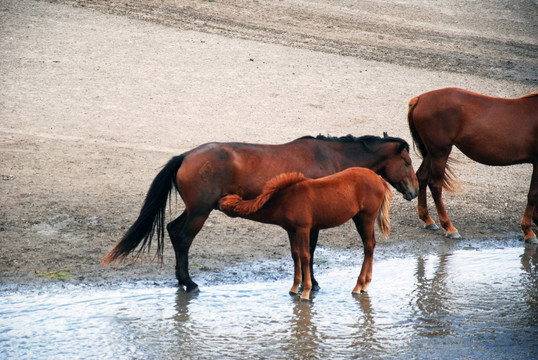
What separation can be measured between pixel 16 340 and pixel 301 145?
3087mm

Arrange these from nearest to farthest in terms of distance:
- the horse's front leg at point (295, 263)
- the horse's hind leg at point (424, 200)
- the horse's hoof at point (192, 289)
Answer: the horse's front leg at point (295, 263)
the horse's hoof at point (192, 289)
the horse's hind leg at point (424, 200)

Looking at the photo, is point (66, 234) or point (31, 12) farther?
point (31, 12)

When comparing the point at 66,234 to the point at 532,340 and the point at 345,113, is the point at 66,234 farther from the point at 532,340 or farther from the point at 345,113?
the point at 345,113

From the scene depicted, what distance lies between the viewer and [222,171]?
616 cm

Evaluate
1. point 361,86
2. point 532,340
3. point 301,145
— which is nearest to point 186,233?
point 301,145

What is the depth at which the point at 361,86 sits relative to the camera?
12797mm

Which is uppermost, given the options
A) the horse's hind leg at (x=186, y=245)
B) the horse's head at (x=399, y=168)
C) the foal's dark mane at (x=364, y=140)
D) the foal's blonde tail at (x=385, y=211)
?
the foal's dark mane at (x=364, y=140)

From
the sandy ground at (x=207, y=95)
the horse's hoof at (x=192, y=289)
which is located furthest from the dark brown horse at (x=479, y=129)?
the horse's hoof at (x=192, y=289)

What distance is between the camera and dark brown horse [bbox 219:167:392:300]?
19.2ft

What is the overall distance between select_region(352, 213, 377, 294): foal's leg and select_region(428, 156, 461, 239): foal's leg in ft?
7.43

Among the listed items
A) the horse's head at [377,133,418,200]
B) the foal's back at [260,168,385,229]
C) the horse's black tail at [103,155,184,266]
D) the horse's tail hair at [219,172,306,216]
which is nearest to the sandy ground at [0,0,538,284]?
the horse's black tail at [103,155,184,266]

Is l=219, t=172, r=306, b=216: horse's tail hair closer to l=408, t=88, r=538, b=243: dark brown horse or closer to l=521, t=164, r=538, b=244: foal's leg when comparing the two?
l=408, t=88, r=538, b=243: dark brown horse

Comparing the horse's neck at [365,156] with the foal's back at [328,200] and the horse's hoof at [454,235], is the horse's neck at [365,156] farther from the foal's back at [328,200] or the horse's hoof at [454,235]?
the horse's hoof at [454,235]

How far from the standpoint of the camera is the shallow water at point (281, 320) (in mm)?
5145
